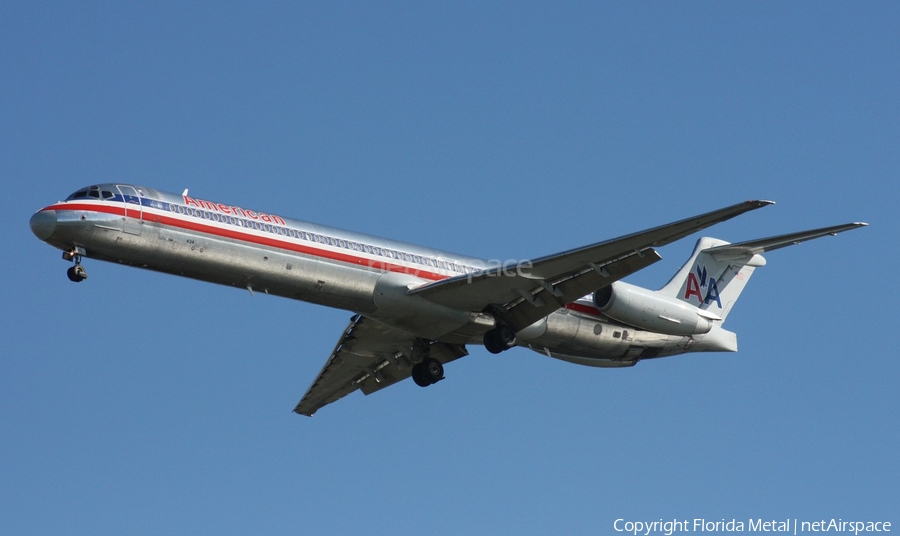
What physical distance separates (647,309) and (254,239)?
29.7 ft

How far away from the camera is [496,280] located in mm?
24688

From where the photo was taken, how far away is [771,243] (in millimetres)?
25109

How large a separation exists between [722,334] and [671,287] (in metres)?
Answer: 1.66

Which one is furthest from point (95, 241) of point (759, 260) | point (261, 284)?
point (759, 260)

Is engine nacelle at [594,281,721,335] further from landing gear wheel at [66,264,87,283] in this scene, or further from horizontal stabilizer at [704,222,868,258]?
landing gear wheel at [66,264,87,283]

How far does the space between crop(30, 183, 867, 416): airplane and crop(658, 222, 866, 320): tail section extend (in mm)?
29

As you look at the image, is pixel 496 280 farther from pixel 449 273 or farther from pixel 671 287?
pixel 671 287

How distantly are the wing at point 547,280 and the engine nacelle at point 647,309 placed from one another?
1719mm

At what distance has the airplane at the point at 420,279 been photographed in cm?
2280

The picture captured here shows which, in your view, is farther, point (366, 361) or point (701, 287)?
point (701, 287)

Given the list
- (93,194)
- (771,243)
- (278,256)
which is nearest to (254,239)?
(278,256)

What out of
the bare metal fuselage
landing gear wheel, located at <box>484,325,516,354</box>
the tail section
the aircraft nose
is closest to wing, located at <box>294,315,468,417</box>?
the bare metal fuselage

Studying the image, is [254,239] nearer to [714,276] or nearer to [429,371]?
[429,371]

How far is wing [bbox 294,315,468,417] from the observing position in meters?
27.8
